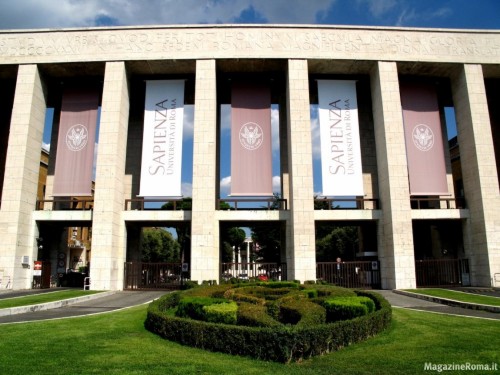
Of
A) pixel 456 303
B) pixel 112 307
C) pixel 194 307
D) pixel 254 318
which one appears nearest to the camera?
pixel 254 318

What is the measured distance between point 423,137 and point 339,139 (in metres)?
6.13

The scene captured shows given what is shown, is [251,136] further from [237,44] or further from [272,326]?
[272,326]

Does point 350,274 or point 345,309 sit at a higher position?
point 350,274

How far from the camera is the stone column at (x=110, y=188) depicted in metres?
24.4

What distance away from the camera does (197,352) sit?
9016 mm

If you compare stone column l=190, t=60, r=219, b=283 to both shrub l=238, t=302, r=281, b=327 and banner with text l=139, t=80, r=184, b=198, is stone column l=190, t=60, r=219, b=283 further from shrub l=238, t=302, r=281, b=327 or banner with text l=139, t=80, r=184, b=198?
shrub l=238, t=302, r=281, b=327

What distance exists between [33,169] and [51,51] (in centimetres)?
830

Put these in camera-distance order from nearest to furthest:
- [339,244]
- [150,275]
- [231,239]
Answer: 1. [150,275]
2. [339,244]
3. [231,239]

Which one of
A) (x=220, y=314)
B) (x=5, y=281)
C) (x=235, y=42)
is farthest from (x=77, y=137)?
(x=220, y=314)

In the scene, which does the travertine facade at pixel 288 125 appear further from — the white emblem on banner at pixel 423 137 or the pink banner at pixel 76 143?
the white emblem on banner at pixel 423 137

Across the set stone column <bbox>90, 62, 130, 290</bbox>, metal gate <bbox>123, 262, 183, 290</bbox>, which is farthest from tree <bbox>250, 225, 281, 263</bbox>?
stone column <bbox>90, 62, 130, 290</bbox>

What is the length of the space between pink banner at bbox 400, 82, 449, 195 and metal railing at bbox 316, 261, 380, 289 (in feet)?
19.8

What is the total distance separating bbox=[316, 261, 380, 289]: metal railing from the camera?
25734 mm

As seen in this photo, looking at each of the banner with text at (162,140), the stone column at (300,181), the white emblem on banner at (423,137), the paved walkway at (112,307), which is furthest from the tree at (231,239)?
the paved walkway at (112,307)
